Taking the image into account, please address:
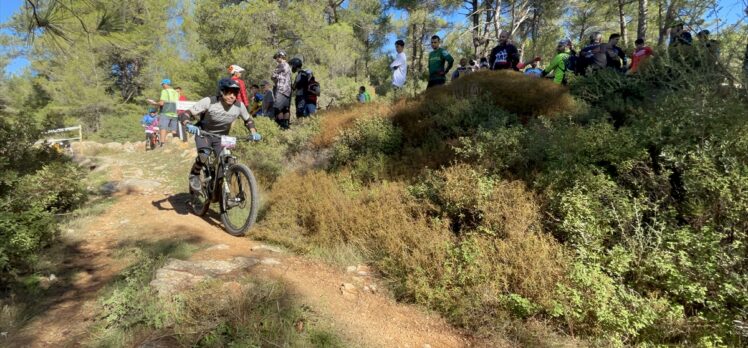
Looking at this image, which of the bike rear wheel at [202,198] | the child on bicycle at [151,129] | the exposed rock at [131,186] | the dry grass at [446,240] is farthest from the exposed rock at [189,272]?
the child on bicycle at [151,129]

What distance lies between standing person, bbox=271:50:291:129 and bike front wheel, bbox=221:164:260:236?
4080mm

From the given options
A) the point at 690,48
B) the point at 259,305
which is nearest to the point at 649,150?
the point at 690,48

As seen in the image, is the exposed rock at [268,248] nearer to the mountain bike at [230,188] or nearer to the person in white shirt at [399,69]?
the mountain bike at [230,188]

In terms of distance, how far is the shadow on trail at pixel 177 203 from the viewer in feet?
19.8

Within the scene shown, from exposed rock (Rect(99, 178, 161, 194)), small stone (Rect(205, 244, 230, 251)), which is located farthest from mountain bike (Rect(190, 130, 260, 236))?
exposed rock (Rect(99, 178, 161, 194))

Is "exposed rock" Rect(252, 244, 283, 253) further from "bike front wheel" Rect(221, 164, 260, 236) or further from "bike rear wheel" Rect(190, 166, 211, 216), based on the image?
"bike rear wheel" Rect(190, 166, 211, 216)

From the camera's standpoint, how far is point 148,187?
23.8 feet

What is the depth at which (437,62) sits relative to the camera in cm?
897

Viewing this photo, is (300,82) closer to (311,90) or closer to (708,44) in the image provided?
(311,90)

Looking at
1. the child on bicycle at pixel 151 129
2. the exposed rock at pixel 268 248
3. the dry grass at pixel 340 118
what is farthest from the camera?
the child on bicycle at pixel 151 129

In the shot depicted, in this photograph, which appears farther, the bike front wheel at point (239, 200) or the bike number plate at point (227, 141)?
the bike number plate at point (227, 141)

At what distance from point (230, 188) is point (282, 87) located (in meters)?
4.20

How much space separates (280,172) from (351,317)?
411 cm

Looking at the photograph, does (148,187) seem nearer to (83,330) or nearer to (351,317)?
(83,330)
